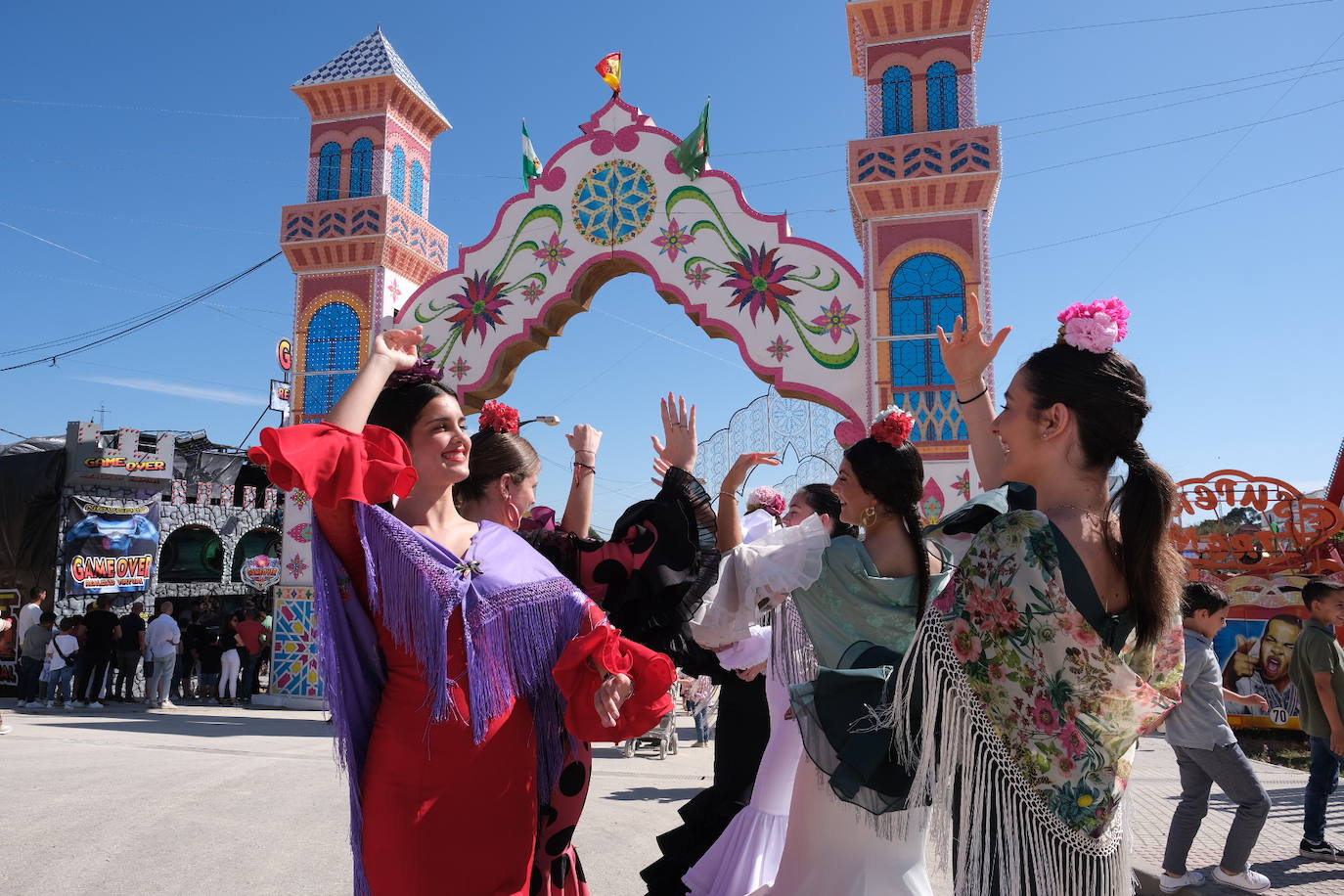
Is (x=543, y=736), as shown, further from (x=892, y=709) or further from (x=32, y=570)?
(x=32, y=570)

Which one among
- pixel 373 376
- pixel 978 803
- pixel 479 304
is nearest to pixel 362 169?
pixel 479 304

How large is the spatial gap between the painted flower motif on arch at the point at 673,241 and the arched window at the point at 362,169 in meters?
4.06

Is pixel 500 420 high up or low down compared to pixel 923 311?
down

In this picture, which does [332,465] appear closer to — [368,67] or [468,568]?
[468,568]

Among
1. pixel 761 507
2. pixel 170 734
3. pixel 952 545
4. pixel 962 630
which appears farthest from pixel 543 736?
pixel 170 734

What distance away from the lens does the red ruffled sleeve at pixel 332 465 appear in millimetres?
1849

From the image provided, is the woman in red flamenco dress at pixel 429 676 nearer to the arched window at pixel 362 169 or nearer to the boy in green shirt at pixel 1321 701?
the boy in green shirt at pixel 1321 701

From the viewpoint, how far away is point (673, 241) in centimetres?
991

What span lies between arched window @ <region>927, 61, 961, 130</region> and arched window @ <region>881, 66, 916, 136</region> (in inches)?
8.5

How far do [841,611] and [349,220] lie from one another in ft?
33.7

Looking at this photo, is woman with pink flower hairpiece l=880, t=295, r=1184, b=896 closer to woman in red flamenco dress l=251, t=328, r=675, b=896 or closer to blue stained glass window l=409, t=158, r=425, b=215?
woman in red flamenco dress l=251, t=328, r=675, b=896

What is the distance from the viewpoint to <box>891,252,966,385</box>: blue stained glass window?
9.10 metres

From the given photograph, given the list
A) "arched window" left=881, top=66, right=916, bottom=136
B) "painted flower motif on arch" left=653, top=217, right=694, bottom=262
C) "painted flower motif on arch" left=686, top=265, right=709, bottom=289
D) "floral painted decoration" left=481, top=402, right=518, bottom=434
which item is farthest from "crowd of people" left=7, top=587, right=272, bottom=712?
"floral painted decoration" left=481, top=402, right=518, bottom=434

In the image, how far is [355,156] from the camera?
455 inches
